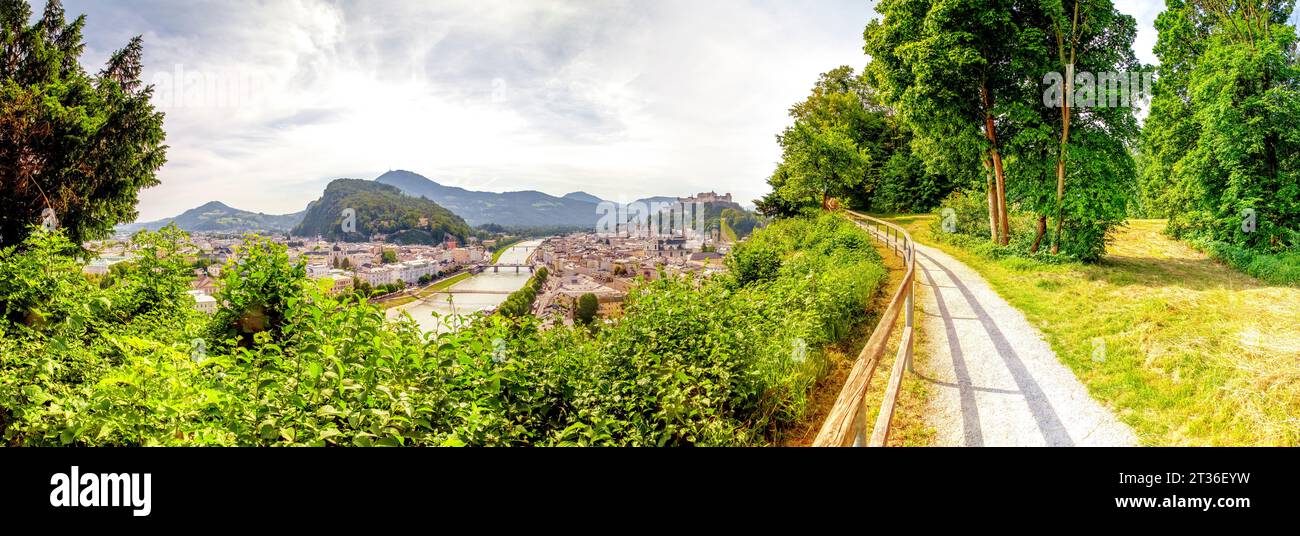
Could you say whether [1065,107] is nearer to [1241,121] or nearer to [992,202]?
[992,202]

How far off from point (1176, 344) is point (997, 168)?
12115 millimetres

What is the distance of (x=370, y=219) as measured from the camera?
19594 millimetres

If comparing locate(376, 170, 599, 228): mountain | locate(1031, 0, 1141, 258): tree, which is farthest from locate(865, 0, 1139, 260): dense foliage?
locate(376, 170, 599, 228): mountain

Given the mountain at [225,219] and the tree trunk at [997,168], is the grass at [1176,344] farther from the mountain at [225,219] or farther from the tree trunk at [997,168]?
the mountain at [225,219]

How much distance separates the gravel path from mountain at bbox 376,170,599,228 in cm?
3809

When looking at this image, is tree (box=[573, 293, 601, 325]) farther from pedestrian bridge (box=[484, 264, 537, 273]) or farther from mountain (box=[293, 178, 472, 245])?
mountain (box=[293, 178, 472, 245])

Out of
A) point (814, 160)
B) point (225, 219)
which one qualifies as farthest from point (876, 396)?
point (225, 219)

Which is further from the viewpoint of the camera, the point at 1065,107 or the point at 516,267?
the point at 516,267

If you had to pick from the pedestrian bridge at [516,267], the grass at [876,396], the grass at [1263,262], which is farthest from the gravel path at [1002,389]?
the pedestrian bridge at [516,267]

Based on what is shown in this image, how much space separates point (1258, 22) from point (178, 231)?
30.9 metres

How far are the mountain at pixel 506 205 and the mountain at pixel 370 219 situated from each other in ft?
64.9
